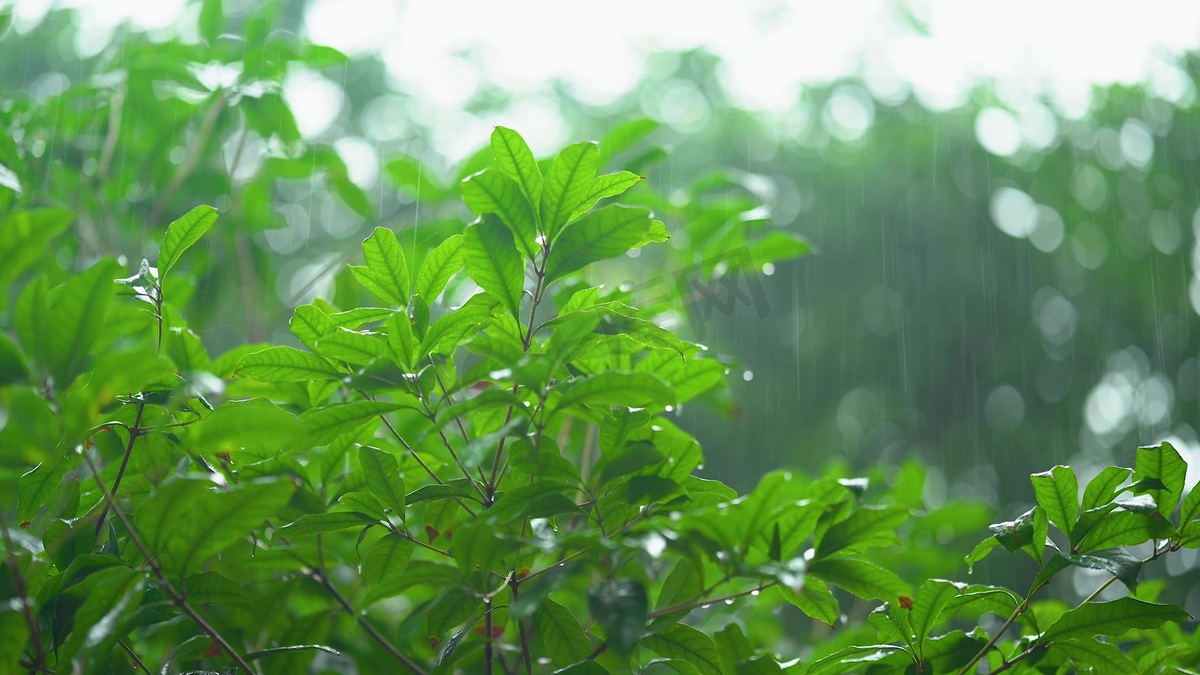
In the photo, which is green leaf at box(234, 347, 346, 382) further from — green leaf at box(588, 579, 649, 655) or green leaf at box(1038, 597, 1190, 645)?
green leaf at box(1038, 597, 1190, 645)

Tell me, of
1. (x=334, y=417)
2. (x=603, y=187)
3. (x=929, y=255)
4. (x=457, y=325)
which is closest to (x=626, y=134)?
(x=603, y=187)

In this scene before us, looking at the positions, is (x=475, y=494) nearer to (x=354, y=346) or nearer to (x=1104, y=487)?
(x=354, y=346)

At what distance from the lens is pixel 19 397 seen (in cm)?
64

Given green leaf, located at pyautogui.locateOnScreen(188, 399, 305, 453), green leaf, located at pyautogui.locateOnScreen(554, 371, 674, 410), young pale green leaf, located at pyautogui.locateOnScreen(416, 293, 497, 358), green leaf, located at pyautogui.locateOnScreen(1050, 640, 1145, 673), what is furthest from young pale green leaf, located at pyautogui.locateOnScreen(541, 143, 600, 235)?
green leaf, located at pyautogui.locateOnScreen(1050, 640, 1145, 673)

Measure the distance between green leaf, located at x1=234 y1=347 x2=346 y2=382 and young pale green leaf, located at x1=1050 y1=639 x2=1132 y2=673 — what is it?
855 mm

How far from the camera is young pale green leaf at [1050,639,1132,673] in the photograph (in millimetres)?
899

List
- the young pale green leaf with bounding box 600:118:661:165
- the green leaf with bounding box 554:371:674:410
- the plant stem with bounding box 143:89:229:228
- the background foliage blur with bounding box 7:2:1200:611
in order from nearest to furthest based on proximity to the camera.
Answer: the green leaf with bounding box 554:371:674:410 < the young pale green leaf with bounding box 600:118:661:165 < the plant stem with bounding box 143:89:229:228 < the background foliage blur with bounding box 7:2:1200:611

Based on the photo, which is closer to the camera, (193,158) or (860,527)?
(860,527)

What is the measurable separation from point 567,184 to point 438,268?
0.18 m

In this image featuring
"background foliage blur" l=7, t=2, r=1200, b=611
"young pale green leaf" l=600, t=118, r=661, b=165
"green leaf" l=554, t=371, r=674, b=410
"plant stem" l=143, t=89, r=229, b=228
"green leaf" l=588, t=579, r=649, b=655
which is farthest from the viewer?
"background foliage blur" l=7, t=2, r=1200, b=611

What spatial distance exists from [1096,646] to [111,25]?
3.65 m

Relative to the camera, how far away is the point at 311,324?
94 cm

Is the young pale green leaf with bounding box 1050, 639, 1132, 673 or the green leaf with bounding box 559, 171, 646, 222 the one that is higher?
the green leaf with bounding box 559, 171, 646, 222

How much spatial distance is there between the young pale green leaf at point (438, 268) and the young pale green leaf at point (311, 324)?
11cm
